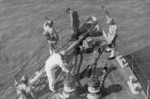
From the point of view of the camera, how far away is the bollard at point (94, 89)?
42.6 ft

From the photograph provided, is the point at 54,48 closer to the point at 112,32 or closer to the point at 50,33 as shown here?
the point at 50,33

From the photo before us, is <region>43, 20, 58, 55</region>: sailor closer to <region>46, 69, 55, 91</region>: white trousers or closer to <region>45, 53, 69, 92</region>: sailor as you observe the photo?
<region>46, 69, 55, 91</region>: white trousers

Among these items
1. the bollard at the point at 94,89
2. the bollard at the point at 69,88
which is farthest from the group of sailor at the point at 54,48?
the bollard at the point at 94,89

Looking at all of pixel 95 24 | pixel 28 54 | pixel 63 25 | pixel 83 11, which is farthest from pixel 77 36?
pixel 83 11

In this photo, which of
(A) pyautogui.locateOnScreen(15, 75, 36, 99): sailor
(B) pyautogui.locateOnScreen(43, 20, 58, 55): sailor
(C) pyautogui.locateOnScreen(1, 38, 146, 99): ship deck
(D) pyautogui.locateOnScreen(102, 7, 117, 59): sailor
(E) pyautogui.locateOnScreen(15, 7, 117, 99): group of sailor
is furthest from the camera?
(B) pyautogui.locateOnScreen(43, 20, 58, 55): sailor

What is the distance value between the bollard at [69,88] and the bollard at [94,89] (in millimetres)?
755

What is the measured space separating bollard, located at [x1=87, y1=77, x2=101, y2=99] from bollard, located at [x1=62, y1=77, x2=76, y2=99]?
75 centimetres

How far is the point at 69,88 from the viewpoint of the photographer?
13.3 m

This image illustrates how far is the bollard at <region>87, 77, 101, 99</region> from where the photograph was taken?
13.0 m

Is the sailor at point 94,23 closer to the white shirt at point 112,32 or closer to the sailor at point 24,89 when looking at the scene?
the white shirt at point 112,32

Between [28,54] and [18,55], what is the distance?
861mm

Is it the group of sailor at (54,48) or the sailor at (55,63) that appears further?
the group of sailor at (54,48)

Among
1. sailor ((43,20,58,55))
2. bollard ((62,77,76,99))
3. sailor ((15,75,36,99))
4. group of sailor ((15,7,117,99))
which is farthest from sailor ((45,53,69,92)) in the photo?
sailor ((43,20,58,55))

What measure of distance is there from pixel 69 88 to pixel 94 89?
1.17 meters
